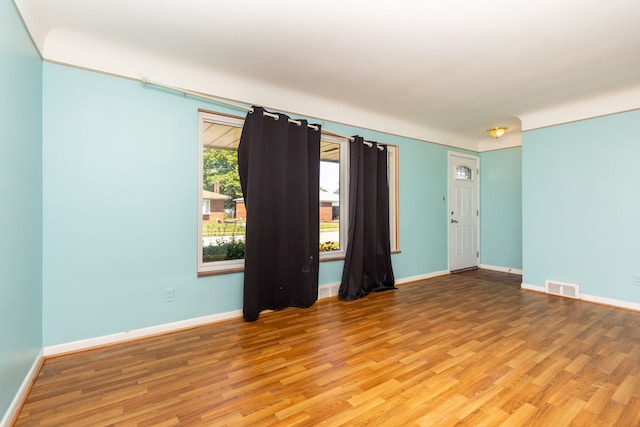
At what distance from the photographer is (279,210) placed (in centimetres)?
339

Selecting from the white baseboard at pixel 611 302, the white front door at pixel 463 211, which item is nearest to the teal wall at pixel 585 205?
the white baseboard at pixel 611 302

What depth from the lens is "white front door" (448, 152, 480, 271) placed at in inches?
220

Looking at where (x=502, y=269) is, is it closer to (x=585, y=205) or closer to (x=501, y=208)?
(x=501, y=208)

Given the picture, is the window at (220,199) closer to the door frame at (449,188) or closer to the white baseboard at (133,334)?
the white baseboard at (133,334)

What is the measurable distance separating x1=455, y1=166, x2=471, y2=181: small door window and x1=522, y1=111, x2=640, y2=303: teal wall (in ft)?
4.31

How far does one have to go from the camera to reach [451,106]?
411 cm

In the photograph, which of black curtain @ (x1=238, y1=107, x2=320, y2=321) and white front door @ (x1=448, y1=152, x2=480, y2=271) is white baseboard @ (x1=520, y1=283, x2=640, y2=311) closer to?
white front door @ (x1=448, y1=152, x2=480, y2=271)

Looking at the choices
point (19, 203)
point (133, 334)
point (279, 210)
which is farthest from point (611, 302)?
point (19, 203)

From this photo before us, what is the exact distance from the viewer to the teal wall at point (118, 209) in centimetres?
243

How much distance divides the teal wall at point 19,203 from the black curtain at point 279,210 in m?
1.59

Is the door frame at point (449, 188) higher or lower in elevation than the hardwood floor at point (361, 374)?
higher

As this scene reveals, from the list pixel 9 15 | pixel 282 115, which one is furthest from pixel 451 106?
pixel 9 15

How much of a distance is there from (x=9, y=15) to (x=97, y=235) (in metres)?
1.55

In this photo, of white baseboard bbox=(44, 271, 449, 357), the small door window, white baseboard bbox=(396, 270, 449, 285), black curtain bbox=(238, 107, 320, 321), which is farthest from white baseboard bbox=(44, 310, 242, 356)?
the small door window
